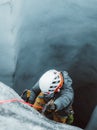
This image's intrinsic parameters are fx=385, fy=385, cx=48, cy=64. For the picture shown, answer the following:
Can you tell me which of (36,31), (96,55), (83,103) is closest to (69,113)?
(83,103)

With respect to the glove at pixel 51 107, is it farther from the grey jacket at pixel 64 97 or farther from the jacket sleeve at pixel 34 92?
the jacket sleeve at pixel 34 92

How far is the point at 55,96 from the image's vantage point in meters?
2.10

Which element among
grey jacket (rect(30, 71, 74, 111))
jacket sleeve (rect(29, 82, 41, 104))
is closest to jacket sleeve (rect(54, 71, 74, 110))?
grey jacket (rect(30, 71, 74, 111))

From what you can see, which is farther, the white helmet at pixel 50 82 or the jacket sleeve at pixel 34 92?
the jacket sleeve at pixel 34 92

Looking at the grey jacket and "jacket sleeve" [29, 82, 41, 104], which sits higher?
the grey jacket

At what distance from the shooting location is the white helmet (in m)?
2.01

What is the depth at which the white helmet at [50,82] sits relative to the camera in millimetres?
2012

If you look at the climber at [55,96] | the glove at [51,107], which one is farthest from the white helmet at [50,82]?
the glove at [51,107]

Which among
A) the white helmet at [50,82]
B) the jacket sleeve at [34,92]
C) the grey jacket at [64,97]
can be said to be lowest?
the jacket sleeve at [34,92]

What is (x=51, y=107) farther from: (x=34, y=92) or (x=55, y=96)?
(x=34, y=92)

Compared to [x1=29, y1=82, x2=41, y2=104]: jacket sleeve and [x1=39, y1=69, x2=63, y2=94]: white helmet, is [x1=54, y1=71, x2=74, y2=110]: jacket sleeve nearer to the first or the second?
[x1=39, y1=69, x2=63, y2=94]: white helmet

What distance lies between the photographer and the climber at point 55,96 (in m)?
1.98

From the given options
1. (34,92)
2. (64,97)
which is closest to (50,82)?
(64,97)

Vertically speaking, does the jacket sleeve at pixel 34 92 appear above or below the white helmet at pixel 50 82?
below
